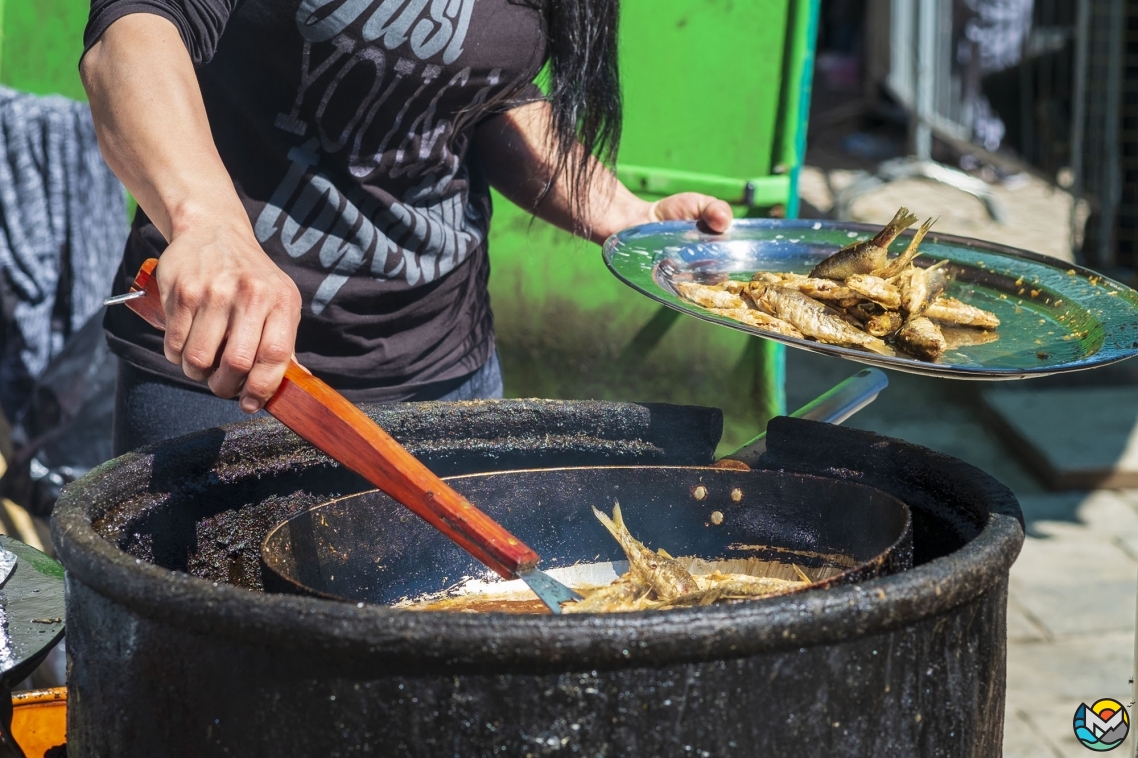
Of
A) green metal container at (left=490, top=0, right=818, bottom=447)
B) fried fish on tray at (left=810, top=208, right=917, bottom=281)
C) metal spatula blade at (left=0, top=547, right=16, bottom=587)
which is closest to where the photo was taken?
metal spatula blade at (left=0, top=547, right=16, bottom=587)

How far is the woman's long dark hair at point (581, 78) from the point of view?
5.95 ft

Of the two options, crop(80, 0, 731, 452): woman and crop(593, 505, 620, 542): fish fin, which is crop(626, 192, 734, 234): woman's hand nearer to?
crop(80, 0, 731, 452): woman

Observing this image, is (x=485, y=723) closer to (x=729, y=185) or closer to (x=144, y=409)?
(x=144, y=409)

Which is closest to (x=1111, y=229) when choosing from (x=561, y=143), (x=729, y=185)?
(x=729, y=185)

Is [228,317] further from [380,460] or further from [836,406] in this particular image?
[836,406]

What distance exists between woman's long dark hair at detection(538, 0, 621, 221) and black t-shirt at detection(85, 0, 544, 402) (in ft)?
0.13

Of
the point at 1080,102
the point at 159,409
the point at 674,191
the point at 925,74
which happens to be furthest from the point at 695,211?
the point at 925,74

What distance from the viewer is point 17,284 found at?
3506 mm

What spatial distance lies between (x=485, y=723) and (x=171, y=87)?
2.70ft

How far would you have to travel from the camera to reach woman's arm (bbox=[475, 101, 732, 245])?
2.03m

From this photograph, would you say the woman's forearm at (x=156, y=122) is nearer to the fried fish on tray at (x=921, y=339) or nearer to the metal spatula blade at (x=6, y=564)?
the metal spatula blade at (x=6, y=564)

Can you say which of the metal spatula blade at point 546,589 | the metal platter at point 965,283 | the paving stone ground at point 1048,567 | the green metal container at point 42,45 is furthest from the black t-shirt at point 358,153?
the green metal container at point 42,45

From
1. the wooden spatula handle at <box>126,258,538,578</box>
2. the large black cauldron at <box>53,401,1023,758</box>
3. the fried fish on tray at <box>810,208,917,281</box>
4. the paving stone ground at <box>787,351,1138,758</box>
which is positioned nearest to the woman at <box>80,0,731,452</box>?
the wooden spatula handle at <box>126,258,538,578</box>

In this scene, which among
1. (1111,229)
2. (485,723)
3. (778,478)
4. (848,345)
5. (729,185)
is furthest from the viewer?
(1111,229)
